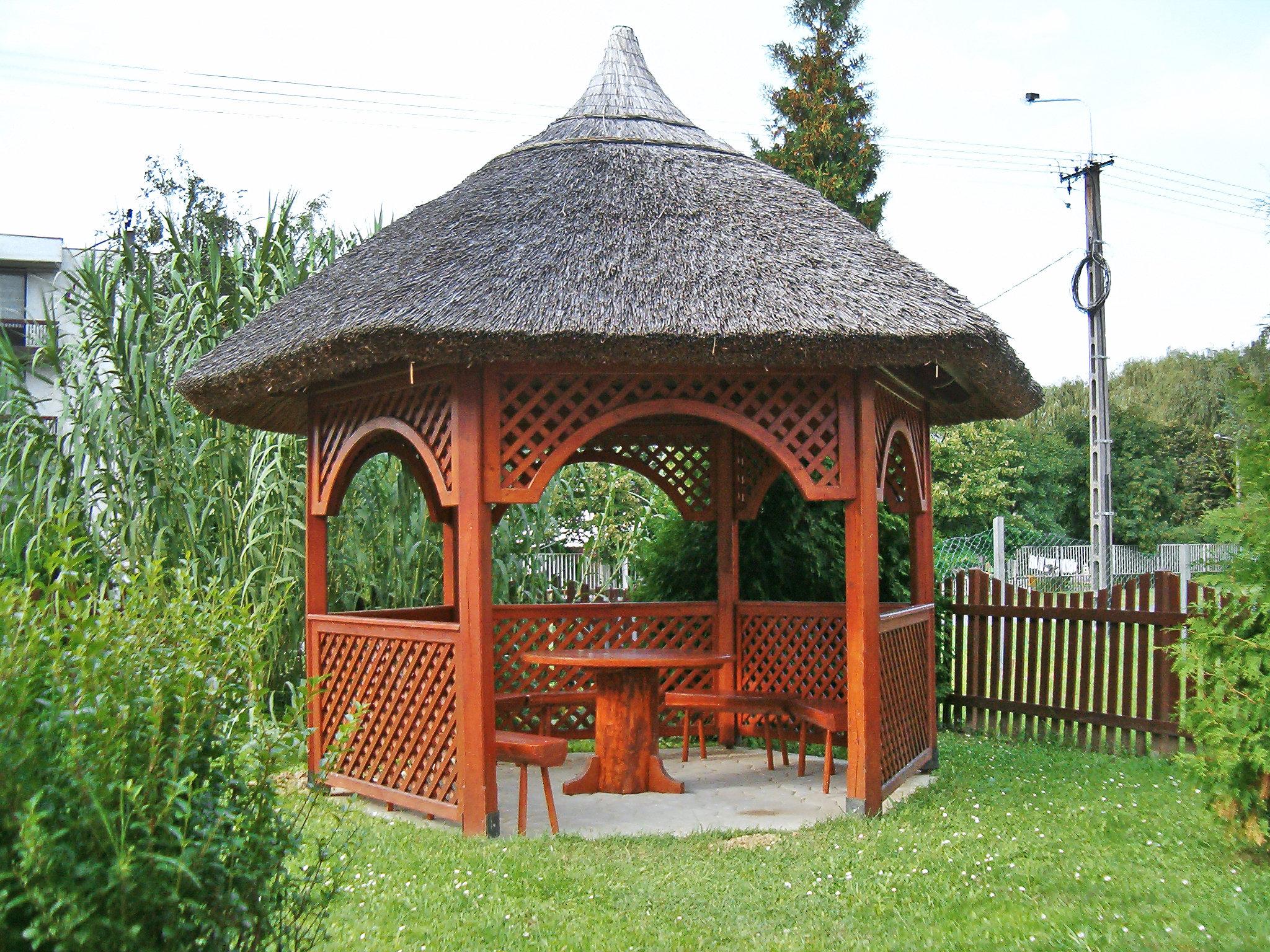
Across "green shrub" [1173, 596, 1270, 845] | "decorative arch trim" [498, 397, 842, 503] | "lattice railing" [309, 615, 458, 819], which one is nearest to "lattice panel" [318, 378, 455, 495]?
"decorative arch trim" [498, 397, 842, 503]

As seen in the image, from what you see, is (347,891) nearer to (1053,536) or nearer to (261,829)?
(261,829)

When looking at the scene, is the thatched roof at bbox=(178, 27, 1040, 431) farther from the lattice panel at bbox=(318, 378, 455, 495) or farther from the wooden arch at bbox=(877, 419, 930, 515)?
the wooden arch at bbox=(877, 419, 930, 515)

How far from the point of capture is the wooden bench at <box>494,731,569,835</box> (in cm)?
565

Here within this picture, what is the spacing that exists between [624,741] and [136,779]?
470 centimetres

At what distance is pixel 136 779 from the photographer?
2281 millimetres

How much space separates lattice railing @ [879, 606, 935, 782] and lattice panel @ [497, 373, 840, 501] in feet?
3.82

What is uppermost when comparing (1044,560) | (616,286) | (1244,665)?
(616,286)

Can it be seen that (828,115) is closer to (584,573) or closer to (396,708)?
(584,573)

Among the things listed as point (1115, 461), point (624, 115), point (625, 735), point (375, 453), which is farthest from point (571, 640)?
point (1115, 461)

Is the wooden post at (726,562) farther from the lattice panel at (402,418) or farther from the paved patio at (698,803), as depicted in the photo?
the lattice panel at (402,418)

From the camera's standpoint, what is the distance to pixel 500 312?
536cm

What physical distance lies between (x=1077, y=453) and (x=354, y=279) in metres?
34.0

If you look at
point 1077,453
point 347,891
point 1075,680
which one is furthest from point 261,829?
point 1077,453

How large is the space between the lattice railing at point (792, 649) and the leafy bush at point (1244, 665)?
118 inches
